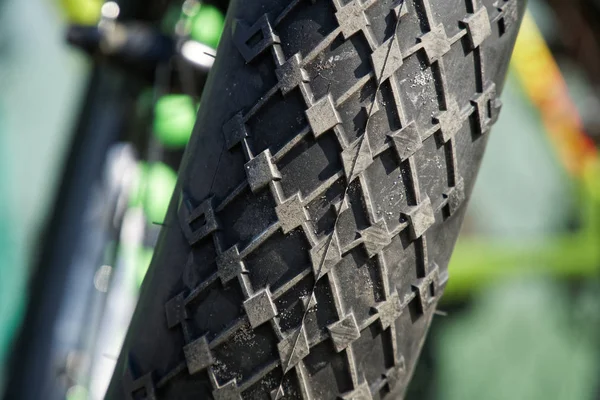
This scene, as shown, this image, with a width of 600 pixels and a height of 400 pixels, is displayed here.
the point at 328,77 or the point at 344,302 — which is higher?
the point at 328,77

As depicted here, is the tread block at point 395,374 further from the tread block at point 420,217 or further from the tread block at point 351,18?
the tread block at point 351,18

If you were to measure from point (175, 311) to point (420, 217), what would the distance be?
0.62 ft

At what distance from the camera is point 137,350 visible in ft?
1.77

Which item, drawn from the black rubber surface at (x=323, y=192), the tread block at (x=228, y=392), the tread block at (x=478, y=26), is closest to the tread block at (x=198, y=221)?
the black rubber surface at (x=323, y=192)

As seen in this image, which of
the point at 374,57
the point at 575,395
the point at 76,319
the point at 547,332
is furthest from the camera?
the point at 547,332

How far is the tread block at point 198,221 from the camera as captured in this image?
50 centimetres

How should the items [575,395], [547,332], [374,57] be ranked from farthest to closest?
[547,332]
[575,395]
[374,57]

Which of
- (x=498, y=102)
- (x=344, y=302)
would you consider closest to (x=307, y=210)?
(x=344, y=302)

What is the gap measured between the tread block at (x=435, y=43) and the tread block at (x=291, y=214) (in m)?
0.13

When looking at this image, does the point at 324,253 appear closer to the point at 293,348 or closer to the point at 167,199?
the point at 293,348

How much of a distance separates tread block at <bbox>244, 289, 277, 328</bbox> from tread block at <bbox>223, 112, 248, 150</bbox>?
0.34 ft

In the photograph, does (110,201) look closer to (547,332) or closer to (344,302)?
(344,302)

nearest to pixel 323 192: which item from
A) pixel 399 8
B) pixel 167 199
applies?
pixel 399 8

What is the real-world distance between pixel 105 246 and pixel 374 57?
26.8 inches
